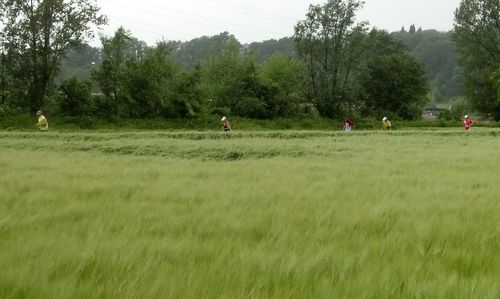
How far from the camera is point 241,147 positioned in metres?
16.0

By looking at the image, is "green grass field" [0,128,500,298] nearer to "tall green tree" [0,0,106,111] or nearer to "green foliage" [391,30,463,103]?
"tall green tree" [0,0,106,111]

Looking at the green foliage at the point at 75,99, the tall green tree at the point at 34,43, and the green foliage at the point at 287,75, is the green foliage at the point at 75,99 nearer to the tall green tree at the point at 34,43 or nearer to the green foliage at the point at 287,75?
the tall green tree at the point at 34,43

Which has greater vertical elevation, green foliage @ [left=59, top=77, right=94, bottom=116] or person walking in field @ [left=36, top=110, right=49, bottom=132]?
green foliage @ [left=59, top=77, right=94, bottom=116]

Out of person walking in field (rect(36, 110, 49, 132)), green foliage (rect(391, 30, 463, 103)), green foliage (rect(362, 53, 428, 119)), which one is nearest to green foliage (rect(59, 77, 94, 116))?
person walking in field (rect(36, 110, 49, 132))

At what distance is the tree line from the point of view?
1470 inches

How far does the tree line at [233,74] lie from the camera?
3734 centimetres

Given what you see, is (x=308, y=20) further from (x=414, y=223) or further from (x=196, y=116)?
(x=414, y=223)

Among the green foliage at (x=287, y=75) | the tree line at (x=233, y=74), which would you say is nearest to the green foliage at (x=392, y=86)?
the tree line at (x=233, y=74)

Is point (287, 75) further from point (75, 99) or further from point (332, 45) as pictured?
point (75, 99)

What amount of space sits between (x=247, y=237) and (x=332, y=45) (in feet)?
168

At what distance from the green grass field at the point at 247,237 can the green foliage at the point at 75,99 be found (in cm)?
3075

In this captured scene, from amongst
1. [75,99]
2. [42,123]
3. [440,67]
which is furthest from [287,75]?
[440,67]

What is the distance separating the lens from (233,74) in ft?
164

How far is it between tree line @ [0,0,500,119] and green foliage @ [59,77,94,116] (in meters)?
0.08
